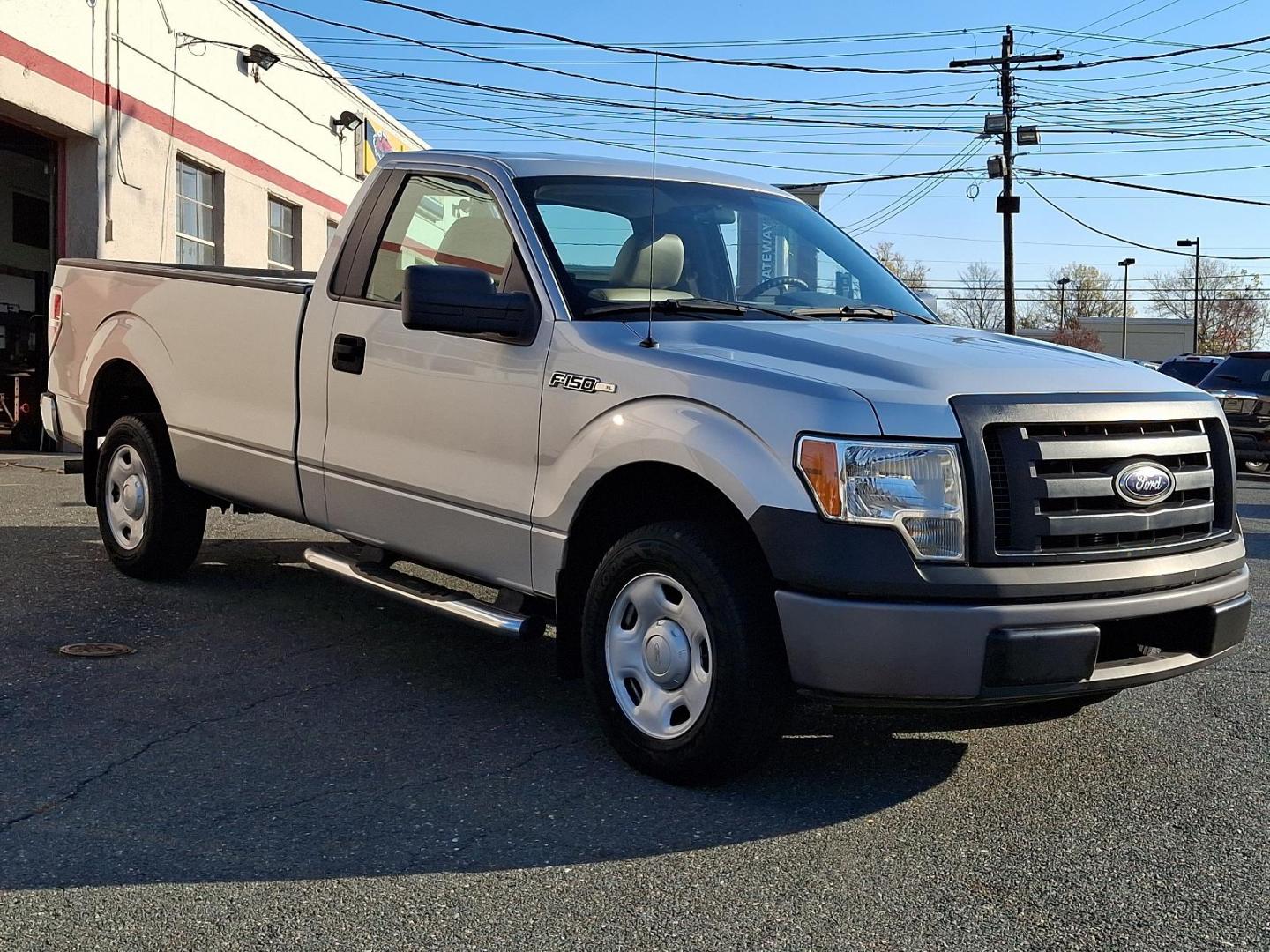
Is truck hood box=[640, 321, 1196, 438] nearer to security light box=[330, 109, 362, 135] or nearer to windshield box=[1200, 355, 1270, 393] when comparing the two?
windshield box=[1200, 355, 1270, 393]

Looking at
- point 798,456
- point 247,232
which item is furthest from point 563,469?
point 247,232

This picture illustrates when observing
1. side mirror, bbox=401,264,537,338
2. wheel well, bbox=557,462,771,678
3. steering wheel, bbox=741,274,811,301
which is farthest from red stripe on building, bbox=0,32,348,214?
wheel well, bbox=557,462,771,678

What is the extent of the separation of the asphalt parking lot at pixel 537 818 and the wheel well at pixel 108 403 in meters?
1.58

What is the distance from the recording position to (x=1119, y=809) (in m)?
4.04

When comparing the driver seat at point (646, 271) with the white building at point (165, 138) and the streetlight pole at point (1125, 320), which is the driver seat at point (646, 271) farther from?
the streetlight pole at point (1125, 320)


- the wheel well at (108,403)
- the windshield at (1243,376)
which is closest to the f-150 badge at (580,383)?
the wheel well at (108,403)

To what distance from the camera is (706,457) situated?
155 inches

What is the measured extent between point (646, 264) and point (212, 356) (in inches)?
93.8

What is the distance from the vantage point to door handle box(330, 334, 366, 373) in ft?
17.4

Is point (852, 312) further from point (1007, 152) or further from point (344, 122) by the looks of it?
point (1007, 152)

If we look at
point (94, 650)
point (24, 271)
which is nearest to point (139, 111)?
point (24, 271)

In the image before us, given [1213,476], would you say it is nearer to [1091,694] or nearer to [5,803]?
[1091,694]

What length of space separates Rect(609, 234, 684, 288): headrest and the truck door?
0.36 metres

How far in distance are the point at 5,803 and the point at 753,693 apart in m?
2.16
